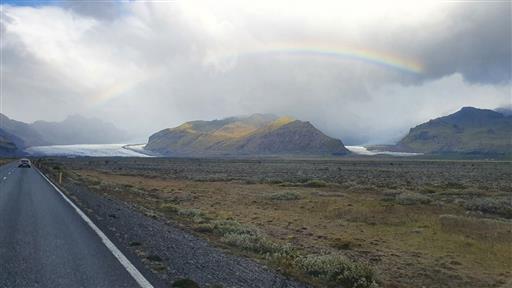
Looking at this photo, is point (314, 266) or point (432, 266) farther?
point (432, 266)

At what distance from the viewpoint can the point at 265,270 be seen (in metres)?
10.2

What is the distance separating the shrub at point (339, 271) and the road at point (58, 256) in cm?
441

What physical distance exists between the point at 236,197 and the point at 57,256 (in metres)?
26.3

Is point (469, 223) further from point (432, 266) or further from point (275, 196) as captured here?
point (275, 196)

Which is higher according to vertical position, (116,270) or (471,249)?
(116,270)

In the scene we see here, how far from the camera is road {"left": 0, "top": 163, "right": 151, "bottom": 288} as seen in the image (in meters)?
8.20

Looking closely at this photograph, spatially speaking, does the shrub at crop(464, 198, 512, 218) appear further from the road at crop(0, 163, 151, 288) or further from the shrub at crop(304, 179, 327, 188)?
the road at crop(0, 163, 151, 288)

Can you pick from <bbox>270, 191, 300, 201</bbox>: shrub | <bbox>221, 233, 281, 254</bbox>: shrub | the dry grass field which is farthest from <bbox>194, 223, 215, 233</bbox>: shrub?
<bbox>270, 191, 300, 201</bbox>: shrub

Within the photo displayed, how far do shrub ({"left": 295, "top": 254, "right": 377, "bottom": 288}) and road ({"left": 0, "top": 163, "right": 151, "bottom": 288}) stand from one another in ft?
14.5

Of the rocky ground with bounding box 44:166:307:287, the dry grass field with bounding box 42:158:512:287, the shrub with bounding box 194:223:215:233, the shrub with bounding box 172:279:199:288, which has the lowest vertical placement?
the dry grass field with bounding box 42:158:512:287

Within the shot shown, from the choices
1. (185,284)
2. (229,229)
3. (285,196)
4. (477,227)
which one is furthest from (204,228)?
(285,196)

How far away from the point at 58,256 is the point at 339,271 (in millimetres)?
6740

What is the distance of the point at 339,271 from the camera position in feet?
35.4

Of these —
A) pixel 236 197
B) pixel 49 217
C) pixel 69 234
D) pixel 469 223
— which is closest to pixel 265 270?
pixel 69 234
